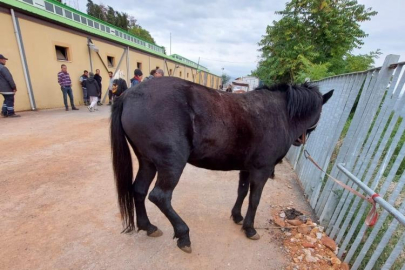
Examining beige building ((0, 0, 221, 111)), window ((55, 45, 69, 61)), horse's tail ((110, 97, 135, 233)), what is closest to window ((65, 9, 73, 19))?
beige building ((0, 0, 221, 111))

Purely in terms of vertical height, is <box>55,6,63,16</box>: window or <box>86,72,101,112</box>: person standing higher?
<box>55,6,63,16</box>: window

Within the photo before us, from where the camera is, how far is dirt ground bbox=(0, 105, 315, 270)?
5.91 feet

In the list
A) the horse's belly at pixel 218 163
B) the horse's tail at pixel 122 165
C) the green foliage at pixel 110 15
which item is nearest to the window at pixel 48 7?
the horse's tail at pixel 122 165

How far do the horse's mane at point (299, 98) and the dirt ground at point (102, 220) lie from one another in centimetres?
141

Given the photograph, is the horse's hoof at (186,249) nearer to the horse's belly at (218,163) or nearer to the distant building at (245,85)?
the horse's belly at (218,163)

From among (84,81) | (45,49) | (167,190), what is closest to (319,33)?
(167,190)

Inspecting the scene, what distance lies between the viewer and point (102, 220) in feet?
7.40

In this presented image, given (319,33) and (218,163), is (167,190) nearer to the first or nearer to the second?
(218,163)

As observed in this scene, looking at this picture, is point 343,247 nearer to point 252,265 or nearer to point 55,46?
point 252,265

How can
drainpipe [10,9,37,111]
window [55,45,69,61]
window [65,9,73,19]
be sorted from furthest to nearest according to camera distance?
window [65,9,73,19] → window [55,45,69,61] → drainpipe [10,9,37,111]

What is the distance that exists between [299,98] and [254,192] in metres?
1.15

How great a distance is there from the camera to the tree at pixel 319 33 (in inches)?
352

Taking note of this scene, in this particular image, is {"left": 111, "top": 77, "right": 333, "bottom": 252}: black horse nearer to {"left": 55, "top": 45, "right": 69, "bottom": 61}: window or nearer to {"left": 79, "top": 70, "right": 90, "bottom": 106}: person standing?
{"left": 79, "top": 70, "right": 90, "bottom": 106}: person standing

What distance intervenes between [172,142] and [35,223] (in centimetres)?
190
